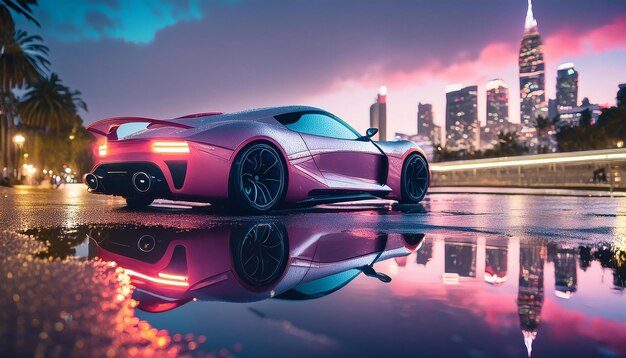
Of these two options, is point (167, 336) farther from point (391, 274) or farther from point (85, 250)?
point (85, 250)

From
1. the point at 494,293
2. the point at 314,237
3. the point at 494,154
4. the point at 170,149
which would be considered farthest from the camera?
the point at 494,154

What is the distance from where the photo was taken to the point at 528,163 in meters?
48.1

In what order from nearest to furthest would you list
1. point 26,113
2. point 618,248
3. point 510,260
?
1. point 510,260
2. point 618,248
3. point 26,113

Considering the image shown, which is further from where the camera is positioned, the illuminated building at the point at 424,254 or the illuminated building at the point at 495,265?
the illuminated building at the point at 424,254

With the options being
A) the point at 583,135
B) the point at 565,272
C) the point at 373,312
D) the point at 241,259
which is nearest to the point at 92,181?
the point at 241,259

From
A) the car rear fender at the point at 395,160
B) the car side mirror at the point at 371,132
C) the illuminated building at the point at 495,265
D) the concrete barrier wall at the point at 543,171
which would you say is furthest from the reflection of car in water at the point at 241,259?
the concrete barrier wall at the point at 543,171

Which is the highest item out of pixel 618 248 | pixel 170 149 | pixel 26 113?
pixel 26 113

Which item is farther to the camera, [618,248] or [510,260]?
[618,248]

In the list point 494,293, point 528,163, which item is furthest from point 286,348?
point 528,163

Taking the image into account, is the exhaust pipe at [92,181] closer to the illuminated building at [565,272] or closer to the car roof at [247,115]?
the car roof at [247,115]

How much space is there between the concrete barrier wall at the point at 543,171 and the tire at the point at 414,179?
1058 inches

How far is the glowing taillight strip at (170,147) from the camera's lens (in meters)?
6.29

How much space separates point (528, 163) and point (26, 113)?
51.5 meters

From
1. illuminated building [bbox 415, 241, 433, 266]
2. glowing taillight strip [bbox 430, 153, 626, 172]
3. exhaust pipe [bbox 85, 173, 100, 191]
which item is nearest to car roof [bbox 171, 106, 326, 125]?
exhaust pipe [bbox 85, 173, 100, 191]
